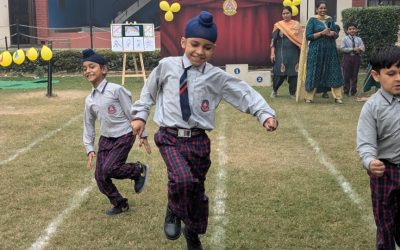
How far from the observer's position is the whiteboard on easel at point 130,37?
16328mm

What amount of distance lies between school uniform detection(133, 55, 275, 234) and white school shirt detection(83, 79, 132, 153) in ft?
3.64

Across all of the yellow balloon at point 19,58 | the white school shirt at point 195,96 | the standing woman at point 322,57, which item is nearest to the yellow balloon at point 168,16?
the yellow balloon at point 19,58

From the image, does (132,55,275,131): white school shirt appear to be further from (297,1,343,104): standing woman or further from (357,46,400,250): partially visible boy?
(297,1,343,104): standing woman

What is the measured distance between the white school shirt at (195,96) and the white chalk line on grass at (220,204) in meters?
0.97

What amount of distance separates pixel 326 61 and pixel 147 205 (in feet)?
24.2

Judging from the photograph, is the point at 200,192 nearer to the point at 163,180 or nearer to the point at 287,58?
the point at 163,180

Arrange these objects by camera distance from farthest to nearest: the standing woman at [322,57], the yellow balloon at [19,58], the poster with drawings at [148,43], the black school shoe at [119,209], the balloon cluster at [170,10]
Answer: the balloon cluster at [170,10]
the poster with drawings at [148,43]
the yellow balloon at [19,58]
the standing woman at [322,57]
the black school shoe at [119,209]

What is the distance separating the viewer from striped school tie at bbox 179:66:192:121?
396 centimetres

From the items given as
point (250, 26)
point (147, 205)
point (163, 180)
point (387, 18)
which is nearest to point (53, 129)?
point (163, 180)

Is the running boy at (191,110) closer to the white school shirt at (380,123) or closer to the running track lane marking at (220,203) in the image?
the running track lane marking at (220,203)

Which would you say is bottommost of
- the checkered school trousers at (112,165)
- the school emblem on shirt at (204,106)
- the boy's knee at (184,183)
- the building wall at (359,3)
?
the checkered school trousers at (112,165)

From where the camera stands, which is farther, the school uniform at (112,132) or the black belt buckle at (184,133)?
the school uniform at (112,132)

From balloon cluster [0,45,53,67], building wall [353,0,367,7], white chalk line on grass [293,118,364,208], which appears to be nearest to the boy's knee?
white chalk line on grass [293,118,364,208]

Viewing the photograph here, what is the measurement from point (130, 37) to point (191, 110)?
12768mm
